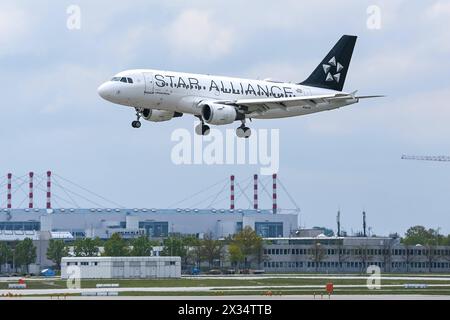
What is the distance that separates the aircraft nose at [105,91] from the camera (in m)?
95.4

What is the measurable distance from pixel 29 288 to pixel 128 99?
2354 cm

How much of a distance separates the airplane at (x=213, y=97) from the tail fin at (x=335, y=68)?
816 millimetres

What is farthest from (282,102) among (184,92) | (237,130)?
(184,92)

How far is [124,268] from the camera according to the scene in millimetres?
136125

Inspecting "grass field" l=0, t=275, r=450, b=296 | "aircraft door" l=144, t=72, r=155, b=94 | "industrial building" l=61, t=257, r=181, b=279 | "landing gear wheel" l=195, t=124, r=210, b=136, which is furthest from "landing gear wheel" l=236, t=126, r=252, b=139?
"industrial building" l=61, t=257, r=181, b=279

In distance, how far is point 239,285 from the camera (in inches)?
4569

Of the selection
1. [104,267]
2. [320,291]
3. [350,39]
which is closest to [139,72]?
[320,291]

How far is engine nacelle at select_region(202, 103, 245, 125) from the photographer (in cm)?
9788

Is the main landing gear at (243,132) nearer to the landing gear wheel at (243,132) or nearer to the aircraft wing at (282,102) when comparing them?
the landing gear wheel at (243,132)

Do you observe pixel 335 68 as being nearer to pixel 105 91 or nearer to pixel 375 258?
pixel 105 91

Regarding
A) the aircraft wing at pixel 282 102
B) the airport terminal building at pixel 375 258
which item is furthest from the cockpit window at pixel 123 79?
the airport terminal building at pixel 375 258

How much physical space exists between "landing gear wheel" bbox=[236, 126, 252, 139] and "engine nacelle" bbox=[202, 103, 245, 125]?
1726 millimetres

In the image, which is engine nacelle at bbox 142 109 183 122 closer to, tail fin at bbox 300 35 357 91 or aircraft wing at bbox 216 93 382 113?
aircraft wing at bbox 216 93 382 113

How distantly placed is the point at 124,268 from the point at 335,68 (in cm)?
3536
